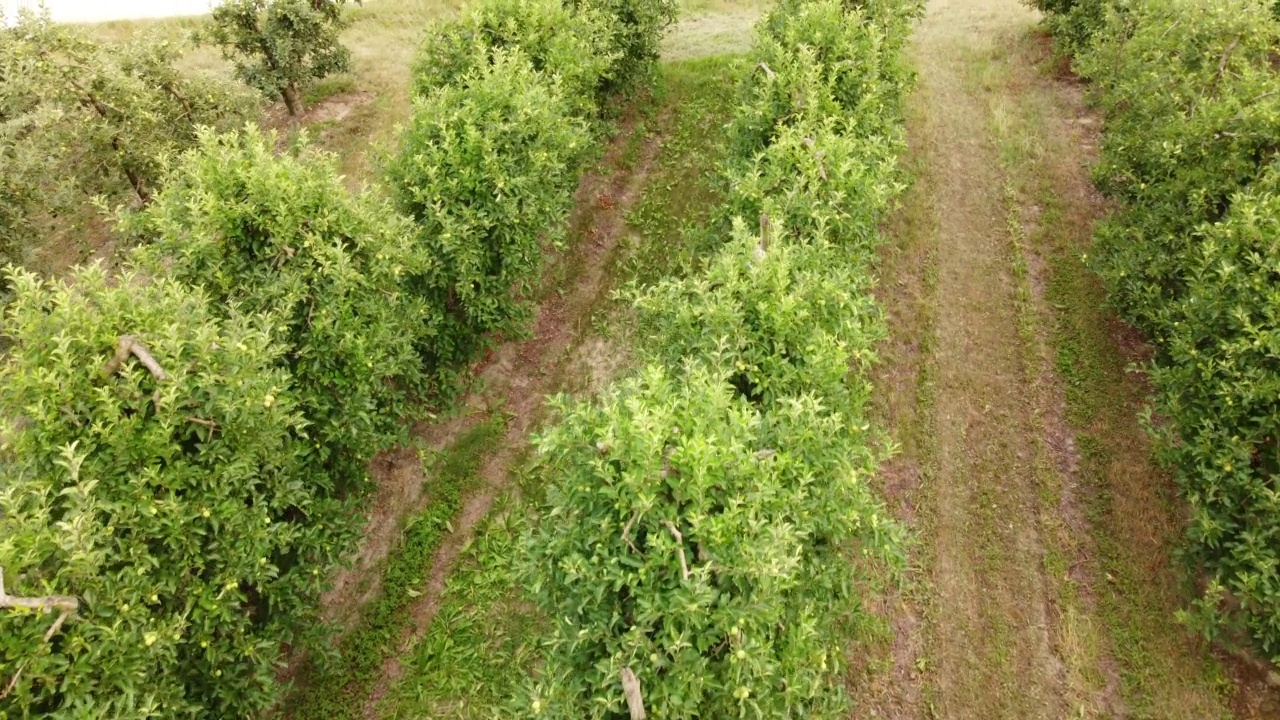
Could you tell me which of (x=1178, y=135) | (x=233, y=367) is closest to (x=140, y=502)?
(x=233, y=367)

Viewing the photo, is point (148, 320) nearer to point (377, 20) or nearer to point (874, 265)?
point (874, 265)

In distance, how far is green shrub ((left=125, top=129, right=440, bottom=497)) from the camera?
10109 millimetres

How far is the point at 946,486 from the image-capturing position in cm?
1263

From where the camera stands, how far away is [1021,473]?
1277cm

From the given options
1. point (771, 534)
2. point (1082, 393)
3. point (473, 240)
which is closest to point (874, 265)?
point (1082, 393)

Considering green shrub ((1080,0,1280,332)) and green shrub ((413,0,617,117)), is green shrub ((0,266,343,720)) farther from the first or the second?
green shrub ((1080,0,1280,332))

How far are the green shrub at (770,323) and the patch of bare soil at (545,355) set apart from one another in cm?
529

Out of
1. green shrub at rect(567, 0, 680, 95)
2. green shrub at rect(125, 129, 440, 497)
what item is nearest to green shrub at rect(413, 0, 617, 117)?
green shrub at rect(567, 0, 680, 95)

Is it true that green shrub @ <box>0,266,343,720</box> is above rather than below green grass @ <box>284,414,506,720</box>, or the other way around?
above

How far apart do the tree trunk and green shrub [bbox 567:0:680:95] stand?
10.8 meters

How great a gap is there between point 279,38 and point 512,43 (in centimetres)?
1088

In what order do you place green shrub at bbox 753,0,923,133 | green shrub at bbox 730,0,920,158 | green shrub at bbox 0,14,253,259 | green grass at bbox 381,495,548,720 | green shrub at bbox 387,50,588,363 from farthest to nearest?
green shrub at bbox 0,14,253,259, green shrub at bbox 753,0,923,133, green shrub at bbox 730,0,920,158, green shrub at bbox 387,50,588,363, green grass at bbox 381,495,548,720

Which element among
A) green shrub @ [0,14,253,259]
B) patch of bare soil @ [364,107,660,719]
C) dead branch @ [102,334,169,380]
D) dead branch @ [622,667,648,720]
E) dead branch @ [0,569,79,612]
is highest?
green shrub @ [0,14,253,259]

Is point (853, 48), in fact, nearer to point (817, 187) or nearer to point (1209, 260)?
point (817, 187)
